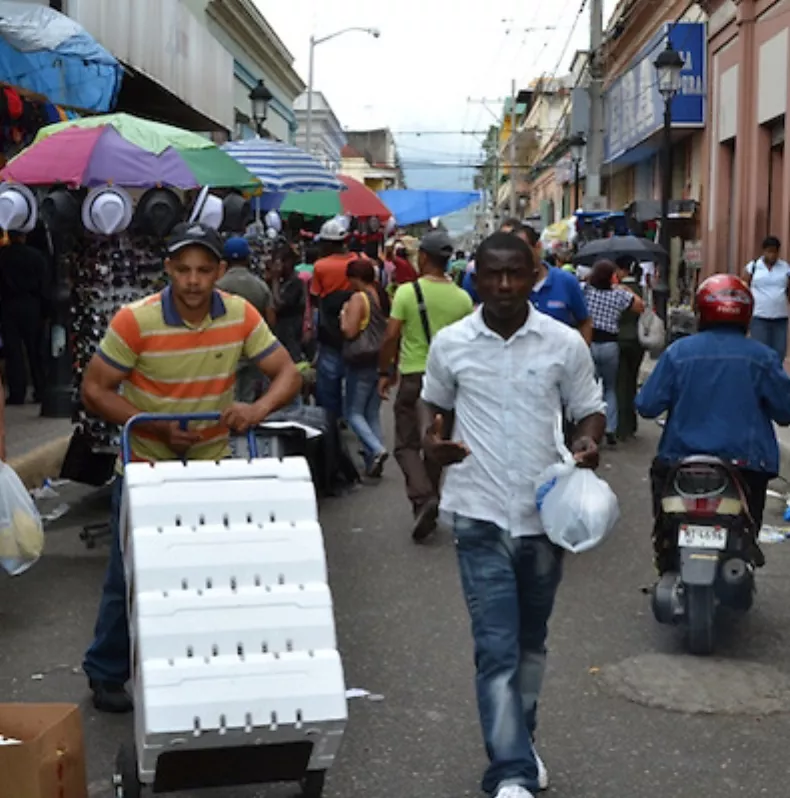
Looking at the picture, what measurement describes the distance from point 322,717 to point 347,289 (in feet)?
24.3

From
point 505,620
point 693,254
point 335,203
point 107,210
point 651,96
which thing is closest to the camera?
point 505,620

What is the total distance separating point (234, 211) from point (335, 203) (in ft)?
15.5

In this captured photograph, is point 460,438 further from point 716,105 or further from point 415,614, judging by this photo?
point 716,105

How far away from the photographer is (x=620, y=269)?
14.9 m

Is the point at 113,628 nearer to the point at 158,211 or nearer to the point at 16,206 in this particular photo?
the point at 158,211

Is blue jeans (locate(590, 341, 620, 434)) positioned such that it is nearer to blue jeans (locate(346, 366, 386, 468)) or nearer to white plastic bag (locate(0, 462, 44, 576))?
blue jeans (locate(346, 366, 386, 468))

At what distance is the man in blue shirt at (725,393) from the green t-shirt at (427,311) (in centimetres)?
262

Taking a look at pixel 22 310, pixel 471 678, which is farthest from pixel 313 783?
pixel 22 310

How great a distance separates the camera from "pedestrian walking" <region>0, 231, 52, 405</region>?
45.5 feet

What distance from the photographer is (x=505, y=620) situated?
14.7ft

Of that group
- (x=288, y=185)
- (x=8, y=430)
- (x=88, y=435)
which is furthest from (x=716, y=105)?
(x=88, y=435)

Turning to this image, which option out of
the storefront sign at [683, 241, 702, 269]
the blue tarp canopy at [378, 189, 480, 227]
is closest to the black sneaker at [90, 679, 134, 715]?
the blue tarp canopy at [378, 189, 480, 227]

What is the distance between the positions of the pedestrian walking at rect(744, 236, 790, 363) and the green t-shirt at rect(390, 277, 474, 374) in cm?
795

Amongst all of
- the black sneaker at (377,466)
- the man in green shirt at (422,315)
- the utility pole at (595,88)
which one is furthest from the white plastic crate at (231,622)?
the utility pole at (595,88)
